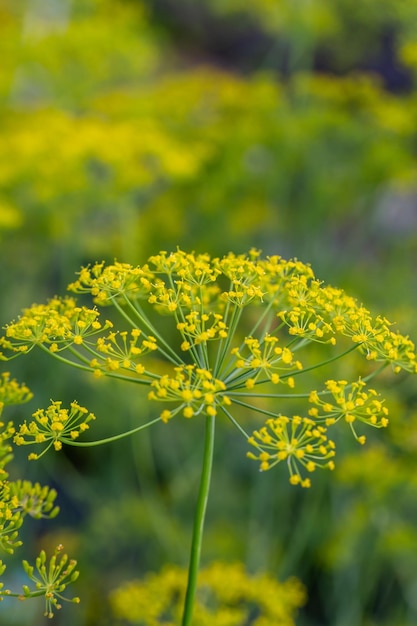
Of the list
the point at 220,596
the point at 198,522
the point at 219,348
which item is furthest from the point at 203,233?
the point at 198,522

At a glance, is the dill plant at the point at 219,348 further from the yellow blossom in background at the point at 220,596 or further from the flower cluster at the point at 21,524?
the yellow blossom in background at the point at 220,596

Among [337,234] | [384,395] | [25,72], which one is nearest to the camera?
[384,395]

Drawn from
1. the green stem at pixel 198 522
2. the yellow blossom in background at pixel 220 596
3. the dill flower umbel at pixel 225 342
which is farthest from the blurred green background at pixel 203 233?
the green stem at pixel 198 522

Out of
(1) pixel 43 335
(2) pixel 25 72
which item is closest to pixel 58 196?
(2) pixel 25 72

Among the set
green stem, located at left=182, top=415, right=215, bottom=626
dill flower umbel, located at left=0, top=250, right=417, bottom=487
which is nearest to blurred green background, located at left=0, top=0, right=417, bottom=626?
dill flower umbel, located at left=0, top=250, right=417, bottom=487

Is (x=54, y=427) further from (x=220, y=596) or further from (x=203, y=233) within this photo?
(x=203, y=233)

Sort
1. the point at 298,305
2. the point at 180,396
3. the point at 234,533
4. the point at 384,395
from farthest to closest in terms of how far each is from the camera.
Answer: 1. the point at 234,533
2. the point at 384,395
3. the point at 298,305
4. the point at 180,396

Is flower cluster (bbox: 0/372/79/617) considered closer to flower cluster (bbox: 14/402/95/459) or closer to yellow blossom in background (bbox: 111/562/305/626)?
flower cluster (bbox: 14/402/95/459)

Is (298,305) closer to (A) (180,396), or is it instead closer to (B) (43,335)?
(A) (180,396)
